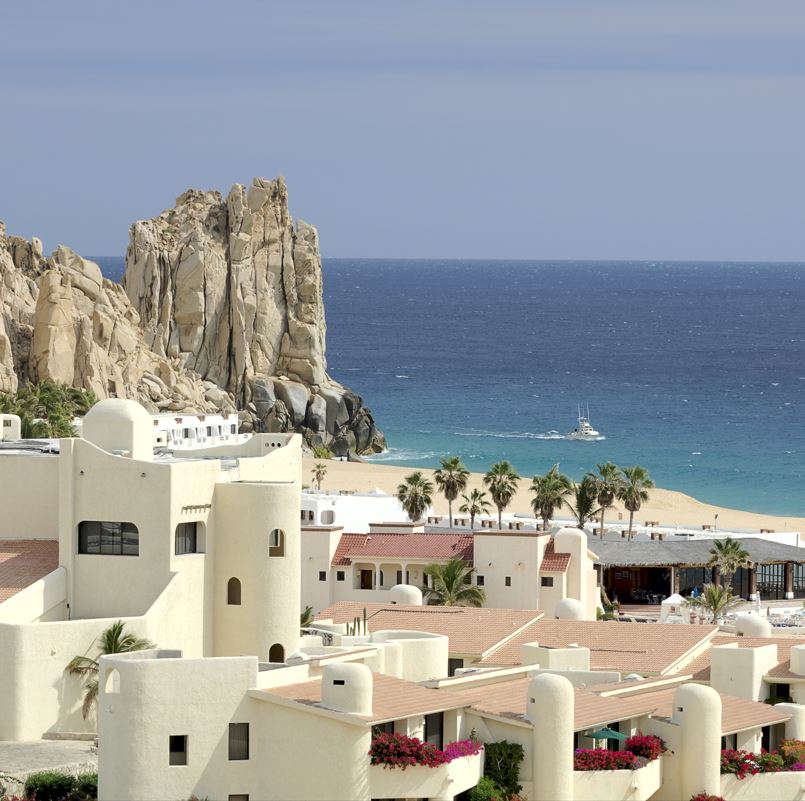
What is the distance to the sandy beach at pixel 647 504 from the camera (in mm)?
118438

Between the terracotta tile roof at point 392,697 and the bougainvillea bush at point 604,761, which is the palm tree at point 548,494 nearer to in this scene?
the terracotta tile roof at point 392,697

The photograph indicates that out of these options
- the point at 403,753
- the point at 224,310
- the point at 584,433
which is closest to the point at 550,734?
the point at 403,753

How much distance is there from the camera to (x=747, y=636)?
57344 millimetres

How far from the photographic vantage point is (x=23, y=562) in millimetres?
49938

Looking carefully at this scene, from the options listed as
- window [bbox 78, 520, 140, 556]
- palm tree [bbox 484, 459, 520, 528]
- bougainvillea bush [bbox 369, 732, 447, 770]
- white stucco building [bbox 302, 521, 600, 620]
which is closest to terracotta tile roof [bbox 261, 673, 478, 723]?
bougainvillea bush [bbox 369, 732, 447, 770]

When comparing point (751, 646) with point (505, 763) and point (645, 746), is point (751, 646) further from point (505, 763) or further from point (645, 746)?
point (505, 763)

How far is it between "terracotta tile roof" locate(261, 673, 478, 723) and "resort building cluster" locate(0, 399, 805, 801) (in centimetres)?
7

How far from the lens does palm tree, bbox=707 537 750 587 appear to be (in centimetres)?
8200

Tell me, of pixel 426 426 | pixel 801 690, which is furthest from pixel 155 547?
pixel 426 426

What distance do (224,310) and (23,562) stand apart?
10957cm

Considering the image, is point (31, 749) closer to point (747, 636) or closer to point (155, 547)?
point (155, 547)

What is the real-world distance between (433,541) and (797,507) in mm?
73144

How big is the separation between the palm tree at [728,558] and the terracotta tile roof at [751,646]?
77.8 ft

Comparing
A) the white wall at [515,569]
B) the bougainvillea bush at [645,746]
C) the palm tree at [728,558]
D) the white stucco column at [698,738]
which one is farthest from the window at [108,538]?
the palm tree at [728,558]
